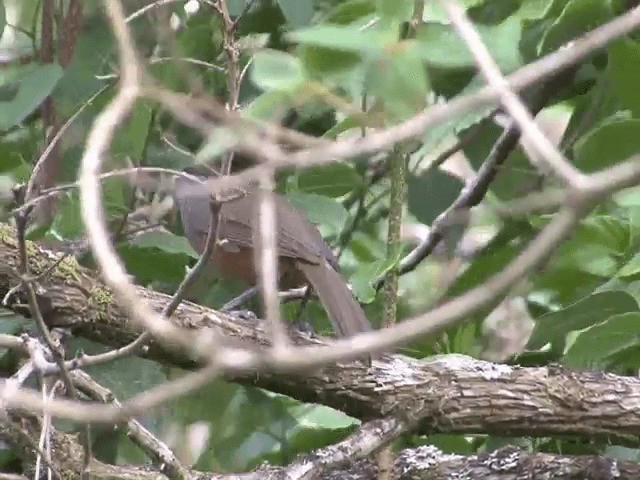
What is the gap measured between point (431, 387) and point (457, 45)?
1131 millimetres

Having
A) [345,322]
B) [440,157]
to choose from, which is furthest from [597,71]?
[345,322]

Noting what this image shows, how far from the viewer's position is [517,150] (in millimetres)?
3326

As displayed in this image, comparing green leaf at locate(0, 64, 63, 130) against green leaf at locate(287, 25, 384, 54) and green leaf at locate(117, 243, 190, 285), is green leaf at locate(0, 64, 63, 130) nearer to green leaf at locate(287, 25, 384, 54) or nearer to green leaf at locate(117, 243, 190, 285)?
green leaf at locate(117, 243, 190, 285)

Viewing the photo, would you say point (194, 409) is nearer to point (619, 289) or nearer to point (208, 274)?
point (208, 274)

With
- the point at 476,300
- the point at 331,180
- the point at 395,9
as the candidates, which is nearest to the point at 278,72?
the point at 395,9

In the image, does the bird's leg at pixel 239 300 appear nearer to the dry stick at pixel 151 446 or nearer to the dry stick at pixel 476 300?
the dry stick at pixel 151 446

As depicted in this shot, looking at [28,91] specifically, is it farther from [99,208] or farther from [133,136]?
[99,208]

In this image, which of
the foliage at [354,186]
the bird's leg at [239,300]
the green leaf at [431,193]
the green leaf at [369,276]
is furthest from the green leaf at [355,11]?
the bird's leg at [239,300]

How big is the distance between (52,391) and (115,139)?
1.00 meters

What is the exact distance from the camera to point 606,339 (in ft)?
8.41

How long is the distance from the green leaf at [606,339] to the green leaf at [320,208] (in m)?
0.70

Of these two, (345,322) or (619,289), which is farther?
(345,322)

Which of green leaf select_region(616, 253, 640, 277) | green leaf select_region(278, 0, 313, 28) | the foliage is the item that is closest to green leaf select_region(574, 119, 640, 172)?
the foliage

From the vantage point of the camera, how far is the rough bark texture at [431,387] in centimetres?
258
